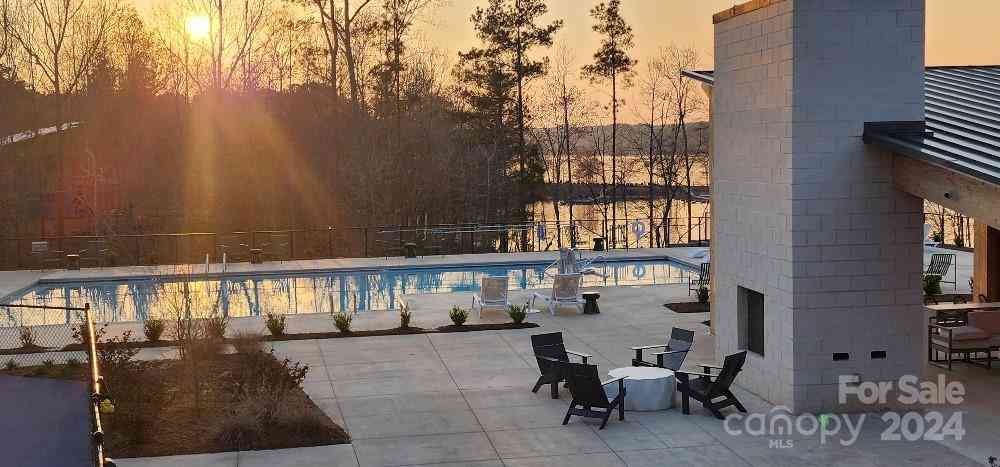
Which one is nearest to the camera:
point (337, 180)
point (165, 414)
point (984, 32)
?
point (165, 414)

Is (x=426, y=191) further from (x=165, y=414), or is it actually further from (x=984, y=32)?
(x=165, y=414)

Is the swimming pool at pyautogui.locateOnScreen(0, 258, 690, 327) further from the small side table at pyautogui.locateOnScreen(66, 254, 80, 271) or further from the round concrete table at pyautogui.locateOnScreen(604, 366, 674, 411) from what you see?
the round concrete table at pyautogui.locateOnScreen(604, 366, 674, 411)

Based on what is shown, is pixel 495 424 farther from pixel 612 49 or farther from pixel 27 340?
pixel 612 49

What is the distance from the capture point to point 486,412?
12.4m

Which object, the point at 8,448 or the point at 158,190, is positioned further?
the point at 158,190

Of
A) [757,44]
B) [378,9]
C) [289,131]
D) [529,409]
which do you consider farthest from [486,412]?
[289,131]

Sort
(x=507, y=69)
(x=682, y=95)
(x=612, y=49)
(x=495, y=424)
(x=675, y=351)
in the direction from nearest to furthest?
(x=495, y=424), (x=675, y=351), (x=507, y=69), (x=612, y=49), (x=682, y=95)

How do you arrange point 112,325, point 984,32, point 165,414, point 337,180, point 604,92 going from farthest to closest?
1. point 604,92
2. point 337,180
3. point 984,32
4. point 112,325
5. point 165,414

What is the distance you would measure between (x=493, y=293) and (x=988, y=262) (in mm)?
8419

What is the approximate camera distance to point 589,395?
1159cm

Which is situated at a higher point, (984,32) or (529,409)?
(984,32)

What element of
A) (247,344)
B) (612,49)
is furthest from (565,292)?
(612,49)

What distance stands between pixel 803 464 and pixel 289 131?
121 ft

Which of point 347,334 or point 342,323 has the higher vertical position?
point 342,323
